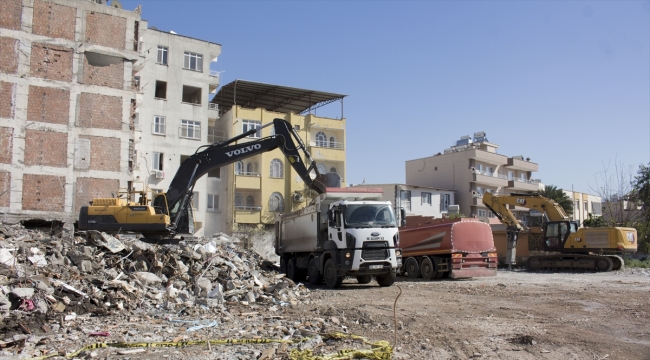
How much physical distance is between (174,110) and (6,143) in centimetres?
1516

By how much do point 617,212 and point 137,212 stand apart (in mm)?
45023

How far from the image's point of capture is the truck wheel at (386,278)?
56.7 ft

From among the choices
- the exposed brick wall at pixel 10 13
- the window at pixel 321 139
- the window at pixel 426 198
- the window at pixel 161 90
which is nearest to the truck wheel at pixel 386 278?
the exposed brick wall at pixel 10 13

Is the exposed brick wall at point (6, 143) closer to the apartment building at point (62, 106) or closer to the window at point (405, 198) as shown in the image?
the apartment building at point (62, 106)

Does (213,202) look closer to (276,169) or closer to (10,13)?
(276,169)

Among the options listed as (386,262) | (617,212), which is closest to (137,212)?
(386,262)

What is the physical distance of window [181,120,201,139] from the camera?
39.3 metres

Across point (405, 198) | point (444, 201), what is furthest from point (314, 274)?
point (444, 201)

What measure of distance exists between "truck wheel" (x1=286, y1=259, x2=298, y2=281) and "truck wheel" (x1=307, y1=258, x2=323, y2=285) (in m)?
1.62

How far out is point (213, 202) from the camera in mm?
41781

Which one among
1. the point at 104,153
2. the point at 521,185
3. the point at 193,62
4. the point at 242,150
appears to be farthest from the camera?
the point at 521,185

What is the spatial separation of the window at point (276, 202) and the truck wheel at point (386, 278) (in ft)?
85.5

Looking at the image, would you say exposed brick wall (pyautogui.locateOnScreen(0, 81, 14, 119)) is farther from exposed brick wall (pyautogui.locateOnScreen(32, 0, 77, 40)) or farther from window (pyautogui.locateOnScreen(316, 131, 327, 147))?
window (pyautogui.locateOnScreen(316, 131, 327, 147))

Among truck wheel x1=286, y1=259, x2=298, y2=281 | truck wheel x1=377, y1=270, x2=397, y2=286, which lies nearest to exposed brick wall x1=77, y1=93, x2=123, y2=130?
truck wheel x1=286, y1=259, x2=298, y2=281
